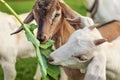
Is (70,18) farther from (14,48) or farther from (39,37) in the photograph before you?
(14,48)

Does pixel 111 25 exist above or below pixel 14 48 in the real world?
above

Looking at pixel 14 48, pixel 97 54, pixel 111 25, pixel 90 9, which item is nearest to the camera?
pixel 97 54

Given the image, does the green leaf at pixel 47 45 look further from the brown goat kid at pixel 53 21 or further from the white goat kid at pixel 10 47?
the white goat kid at pixel 10 47

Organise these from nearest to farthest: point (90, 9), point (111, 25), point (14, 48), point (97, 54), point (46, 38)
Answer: point (97, 54), point (46, 38), point (111, 25), point (90, 9), point (14, 48)

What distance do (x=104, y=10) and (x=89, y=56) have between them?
1.50 m

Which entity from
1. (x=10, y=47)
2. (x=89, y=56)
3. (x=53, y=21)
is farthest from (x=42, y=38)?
(x=10, y=47)

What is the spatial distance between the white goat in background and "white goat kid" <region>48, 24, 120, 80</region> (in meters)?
1.28

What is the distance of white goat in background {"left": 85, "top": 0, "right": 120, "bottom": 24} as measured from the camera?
4203 mm

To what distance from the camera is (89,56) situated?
280 centimetres

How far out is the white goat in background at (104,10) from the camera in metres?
4.20

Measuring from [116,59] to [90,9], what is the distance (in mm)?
1464

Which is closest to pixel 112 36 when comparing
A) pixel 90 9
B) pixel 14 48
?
pixel 90 9

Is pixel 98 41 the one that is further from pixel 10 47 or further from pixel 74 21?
pixel 10 47

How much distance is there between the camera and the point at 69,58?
2.82 meters
